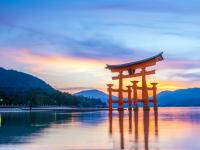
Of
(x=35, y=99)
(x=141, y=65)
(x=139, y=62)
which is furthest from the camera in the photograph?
(x=35, y=99)

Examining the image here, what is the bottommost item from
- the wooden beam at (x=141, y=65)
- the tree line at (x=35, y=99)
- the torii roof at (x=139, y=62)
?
the tree line at (x=35, y=99)

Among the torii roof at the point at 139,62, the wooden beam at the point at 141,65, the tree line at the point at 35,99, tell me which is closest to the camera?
the torii roof at the point at 139,62

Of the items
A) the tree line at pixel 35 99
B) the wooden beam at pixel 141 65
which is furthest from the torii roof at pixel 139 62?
the tree line at pixel 35 99

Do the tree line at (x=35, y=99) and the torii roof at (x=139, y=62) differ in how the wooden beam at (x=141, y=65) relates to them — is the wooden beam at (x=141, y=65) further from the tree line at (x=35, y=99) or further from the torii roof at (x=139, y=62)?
the tree line at (x=35, y=99)

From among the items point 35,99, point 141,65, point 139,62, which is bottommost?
point 35,99

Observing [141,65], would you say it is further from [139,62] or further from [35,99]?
[35,99]

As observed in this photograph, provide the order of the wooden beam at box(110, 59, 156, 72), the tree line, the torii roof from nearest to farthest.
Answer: the torii roof, the wooden beam at box(110, 59, 156, 72), the tree line

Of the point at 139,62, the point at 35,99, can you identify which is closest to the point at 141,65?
the point at 139,62

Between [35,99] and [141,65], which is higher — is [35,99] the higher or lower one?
the lower one

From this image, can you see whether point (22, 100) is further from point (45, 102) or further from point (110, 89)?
point (110, 89)

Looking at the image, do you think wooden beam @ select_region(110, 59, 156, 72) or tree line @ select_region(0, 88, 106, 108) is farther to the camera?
tree line @ select_region(0, 88, 106, 108)

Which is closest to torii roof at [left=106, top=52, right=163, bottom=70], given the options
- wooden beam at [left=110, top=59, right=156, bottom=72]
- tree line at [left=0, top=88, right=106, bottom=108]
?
wooden beam at [left=110, top=59, right=156, bottom=72]

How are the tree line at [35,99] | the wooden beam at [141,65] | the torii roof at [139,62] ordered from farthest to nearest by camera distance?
the tree line at [35,99] → the wooden beam at [141,65] → the torii roof at [139,62]

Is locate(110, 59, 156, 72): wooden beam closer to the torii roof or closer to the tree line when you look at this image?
the torii roof
